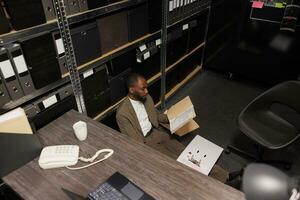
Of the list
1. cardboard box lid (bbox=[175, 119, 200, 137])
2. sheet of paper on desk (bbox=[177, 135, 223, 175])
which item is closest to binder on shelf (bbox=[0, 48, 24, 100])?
sheet of paper on desk (bbox=[177, 135, 223, 175])

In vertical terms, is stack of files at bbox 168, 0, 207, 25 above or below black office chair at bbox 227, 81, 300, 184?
above

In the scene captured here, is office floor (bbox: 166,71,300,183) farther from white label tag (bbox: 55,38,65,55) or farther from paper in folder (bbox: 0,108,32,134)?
paper in folder (bbox: 0,108,32,134)

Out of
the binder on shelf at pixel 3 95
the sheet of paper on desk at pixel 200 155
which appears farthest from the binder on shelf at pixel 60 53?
the sheet of paper on desk at pixel 200 155

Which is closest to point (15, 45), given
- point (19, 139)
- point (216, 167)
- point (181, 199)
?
point (19, 139)

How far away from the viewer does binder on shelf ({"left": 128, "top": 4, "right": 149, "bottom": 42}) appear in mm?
1836

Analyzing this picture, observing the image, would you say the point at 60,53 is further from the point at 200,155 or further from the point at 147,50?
the point at 200,155

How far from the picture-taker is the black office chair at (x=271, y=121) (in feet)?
6.02

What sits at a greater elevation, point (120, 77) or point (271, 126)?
point (120, 77)

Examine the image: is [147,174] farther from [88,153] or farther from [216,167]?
[216,167]

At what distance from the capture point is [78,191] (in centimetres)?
102

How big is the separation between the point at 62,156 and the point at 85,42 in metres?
0.76

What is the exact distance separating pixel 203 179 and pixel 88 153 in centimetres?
59

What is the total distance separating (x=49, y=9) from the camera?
49.1 inches

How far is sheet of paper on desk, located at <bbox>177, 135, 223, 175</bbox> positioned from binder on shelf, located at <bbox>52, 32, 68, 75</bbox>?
107 centimetres
